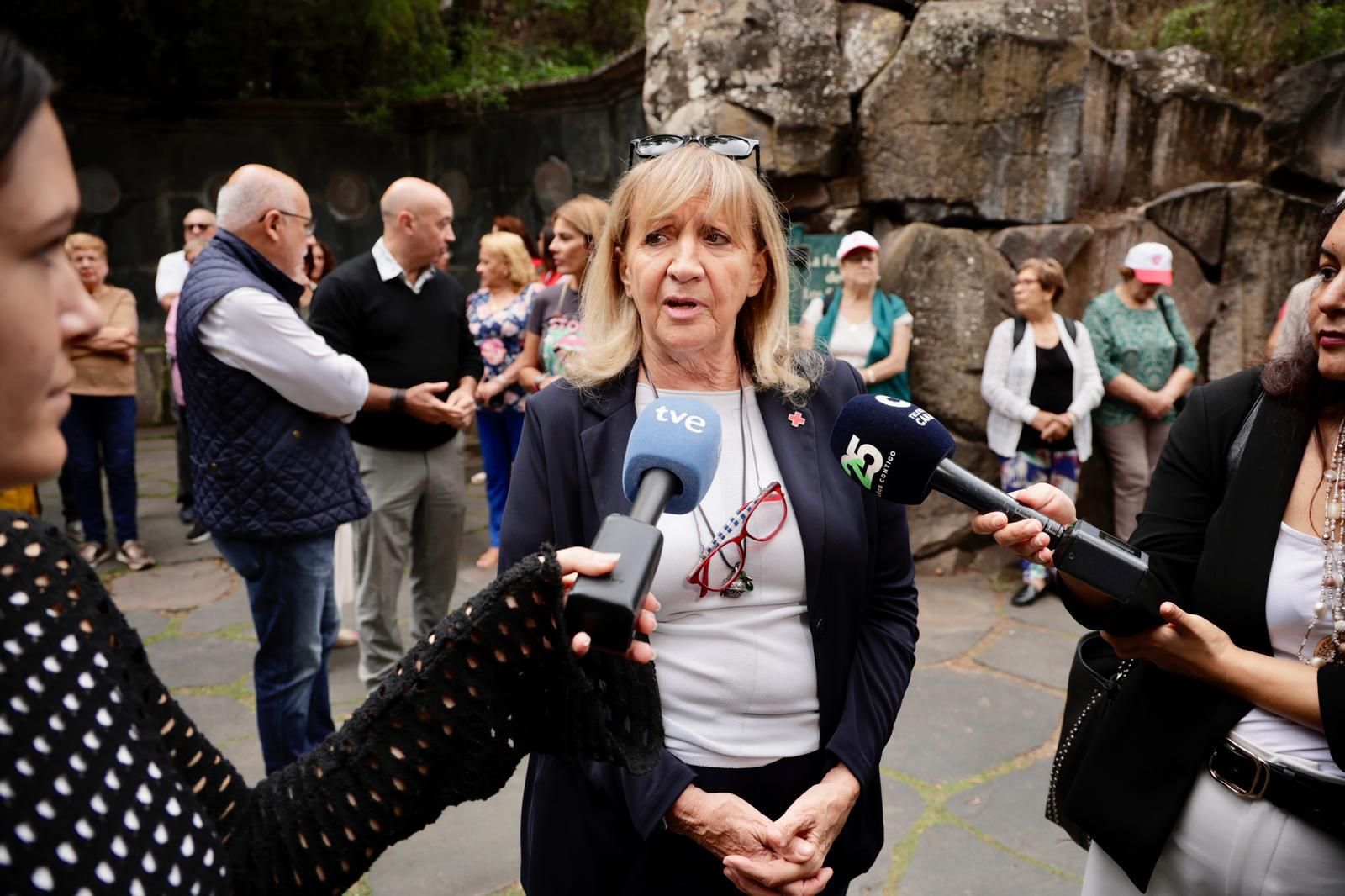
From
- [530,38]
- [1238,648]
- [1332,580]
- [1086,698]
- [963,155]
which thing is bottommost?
[1086,698]

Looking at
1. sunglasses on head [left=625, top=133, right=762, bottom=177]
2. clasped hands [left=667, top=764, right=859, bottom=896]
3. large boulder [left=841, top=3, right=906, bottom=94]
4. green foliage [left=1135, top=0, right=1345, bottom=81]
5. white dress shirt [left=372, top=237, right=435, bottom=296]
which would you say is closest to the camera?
clasped hands [left=667, top=764, right=859, bottom=896]

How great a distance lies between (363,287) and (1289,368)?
3.19 meters

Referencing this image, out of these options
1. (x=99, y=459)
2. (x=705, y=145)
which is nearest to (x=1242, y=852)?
(x=705, y=145)

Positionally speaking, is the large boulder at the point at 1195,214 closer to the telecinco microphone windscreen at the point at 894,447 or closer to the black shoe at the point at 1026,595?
the black shoe at the point at 1026,595

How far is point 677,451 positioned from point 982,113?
17.2ft

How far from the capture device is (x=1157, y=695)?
1.71 meters

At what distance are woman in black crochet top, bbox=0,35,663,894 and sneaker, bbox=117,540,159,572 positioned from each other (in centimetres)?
546

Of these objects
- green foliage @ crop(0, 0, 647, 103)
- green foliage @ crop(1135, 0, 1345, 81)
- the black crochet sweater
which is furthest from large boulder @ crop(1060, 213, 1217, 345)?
green foliage @ crop(0, 0, 647, 103)

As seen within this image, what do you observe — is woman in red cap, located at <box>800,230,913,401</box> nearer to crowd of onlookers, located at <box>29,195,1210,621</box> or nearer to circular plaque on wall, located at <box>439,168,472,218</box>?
crowd of onlookers, located at <box>29,195,1210,621</box>

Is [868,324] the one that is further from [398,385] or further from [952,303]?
[398,385]

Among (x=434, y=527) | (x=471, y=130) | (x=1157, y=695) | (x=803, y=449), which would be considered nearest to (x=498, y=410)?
(x=434, y=527)

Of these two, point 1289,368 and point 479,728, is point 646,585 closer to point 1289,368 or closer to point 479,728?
point 479,728

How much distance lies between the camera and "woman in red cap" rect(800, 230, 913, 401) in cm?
544

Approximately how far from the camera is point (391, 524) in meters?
4.01
